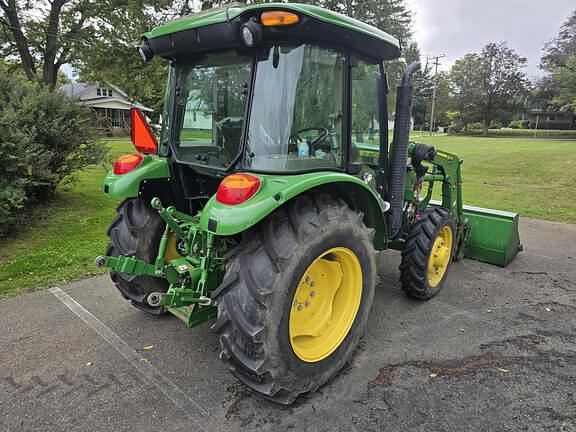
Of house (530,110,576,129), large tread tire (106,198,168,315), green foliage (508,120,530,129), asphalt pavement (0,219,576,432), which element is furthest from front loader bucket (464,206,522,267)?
green foliage (508,120,530,129)

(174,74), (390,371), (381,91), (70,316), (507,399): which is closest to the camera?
(507,399)

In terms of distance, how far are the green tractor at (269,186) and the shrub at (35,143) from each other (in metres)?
3.10

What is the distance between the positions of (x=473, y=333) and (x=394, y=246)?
1203 mm

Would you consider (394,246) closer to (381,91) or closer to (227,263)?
(381,91)

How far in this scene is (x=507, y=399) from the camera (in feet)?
8.06

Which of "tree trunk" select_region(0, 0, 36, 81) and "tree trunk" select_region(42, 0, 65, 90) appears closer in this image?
"tree trunk" select_region(0, 0, 36, 81)

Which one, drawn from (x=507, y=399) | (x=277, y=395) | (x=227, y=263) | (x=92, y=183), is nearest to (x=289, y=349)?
(x=277, y=395)

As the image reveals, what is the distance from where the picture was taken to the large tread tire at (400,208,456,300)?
3.61 metres

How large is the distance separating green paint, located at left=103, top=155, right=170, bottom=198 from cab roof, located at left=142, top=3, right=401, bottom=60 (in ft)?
2.61

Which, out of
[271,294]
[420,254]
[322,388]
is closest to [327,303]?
[322,388]

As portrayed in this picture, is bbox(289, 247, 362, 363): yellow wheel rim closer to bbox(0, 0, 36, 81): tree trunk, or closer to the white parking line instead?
the white parking line

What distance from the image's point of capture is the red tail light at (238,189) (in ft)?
6.84

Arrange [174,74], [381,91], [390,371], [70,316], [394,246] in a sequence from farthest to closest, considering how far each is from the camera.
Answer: [394,246] → [70,316] → [381,91] → [174,74] → [390,371]

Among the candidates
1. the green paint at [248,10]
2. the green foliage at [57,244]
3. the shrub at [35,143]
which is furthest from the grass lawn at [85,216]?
the green paint at [248,10]
